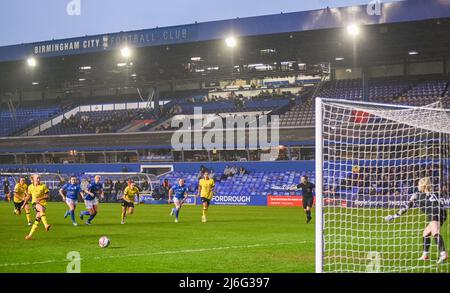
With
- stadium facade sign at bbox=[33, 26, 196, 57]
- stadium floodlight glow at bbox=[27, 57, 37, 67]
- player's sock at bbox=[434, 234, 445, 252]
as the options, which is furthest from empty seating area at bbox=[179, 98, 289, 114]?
player's sock at bbox=[434, 234, 445, 252]

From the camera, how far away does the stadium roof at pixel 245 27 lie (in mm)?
38844

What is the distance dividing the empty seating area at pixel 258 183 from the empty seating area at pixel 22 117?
19.8m

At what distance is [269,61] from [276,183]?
1098 centimetres

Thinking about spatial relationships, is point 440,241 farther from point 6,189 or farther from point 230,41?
point 6,189

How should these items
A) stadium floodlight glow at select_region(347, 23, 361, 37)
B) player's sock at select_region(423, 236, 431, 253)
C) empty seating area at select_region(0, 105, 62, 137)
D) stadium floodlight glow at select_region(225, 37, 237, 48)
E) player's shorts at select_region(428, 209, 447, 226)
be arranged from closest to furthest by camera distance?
player's shorts at select_region(428, 209, 447, 226), player's sock at select_region(423, 236, 431, 253), stadium floodlight glow at select_region(347, 23, 361, 37), stadium floodlight glow at select_region(225, 37, 237, 48), empty seating area at select_region(0, 105, 62, 137)

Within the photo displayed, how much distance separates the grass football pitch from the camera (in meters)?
13.8

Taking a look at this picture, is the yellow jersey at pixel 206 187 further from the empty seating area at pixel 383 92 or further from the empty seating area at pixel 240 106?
the empty seating area at pixel 240 106

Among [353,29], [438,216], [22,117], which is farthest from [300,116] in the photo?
[438,216]

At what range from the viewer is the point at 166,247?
17.4m

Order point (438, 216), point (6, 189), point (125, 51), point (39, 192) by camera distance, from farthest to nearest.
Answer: point (6, 189) → point (125, 51) → point (39, 192) → point (438, 216)

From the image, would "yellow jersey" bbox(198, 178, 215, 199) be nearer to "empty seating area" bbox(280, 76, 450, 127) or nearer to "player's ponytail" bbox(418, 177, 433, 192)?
"player's ponytail" bbox(418, 177, 433, 192)

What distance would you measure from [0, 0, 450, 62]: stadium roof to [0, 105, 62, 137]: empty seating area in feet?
32.1

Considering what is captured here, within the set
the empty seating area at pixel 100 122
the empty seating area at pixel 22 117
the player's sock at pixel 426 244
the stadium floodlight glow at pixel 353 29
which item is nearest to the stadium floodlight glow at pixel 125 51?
the empty seating area at pixel 100 122

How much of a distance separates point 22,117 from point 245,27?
2869 cm
